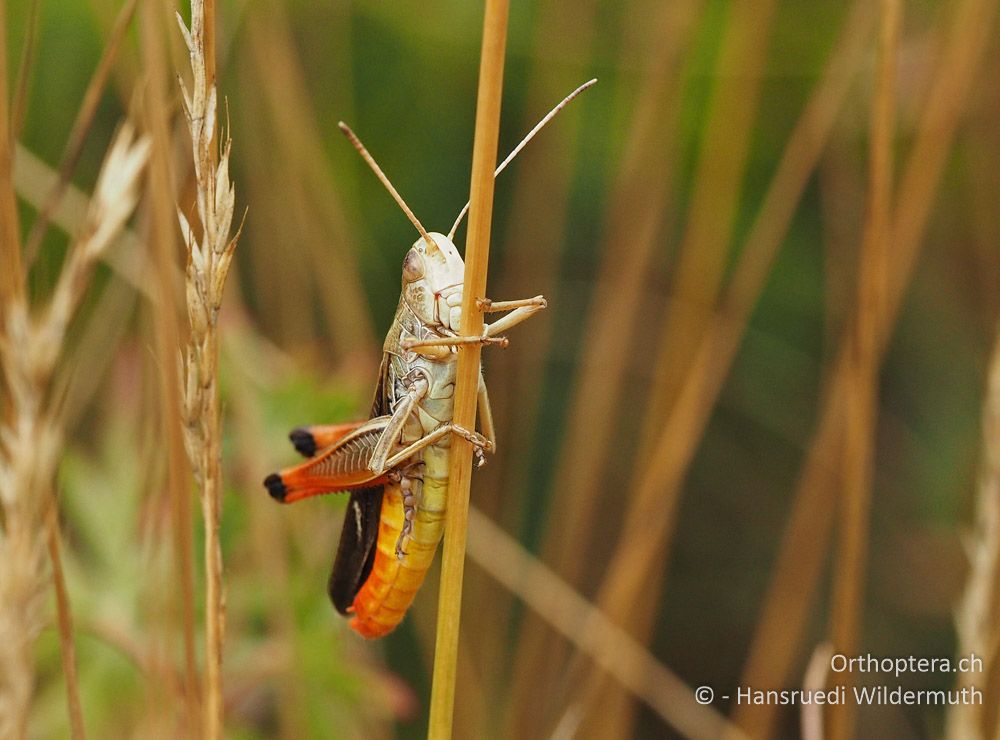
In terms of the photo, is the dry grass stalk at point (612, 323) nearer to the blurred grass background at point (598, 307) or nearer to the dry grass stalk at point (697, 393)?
the blurred grass background at point (598, 307)

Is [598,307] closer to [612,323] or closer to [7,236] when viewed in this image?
[612,323]

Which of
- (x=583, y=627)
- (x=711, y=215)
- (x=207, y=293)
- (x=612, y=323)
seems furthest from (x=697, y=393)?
(x=207, y=293)

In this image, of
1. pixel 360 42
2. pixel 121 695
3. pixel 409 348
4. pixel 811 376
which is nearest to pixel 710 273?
pixel 811 376

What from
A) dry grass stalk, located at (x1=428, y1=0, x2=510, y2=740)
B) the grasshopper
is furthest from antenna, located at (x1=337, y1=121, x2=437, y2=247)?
dry grass stalk, located at (x1=428, y1=0, x2=510, y2=740)

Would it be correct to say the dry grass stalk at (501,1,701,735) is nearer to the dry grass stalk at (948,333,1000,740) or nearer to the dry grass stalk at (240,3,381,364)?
the dry grass stalk at (240,3,381,364)

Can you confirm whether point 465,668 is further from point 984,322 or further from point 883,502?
point 984,322
